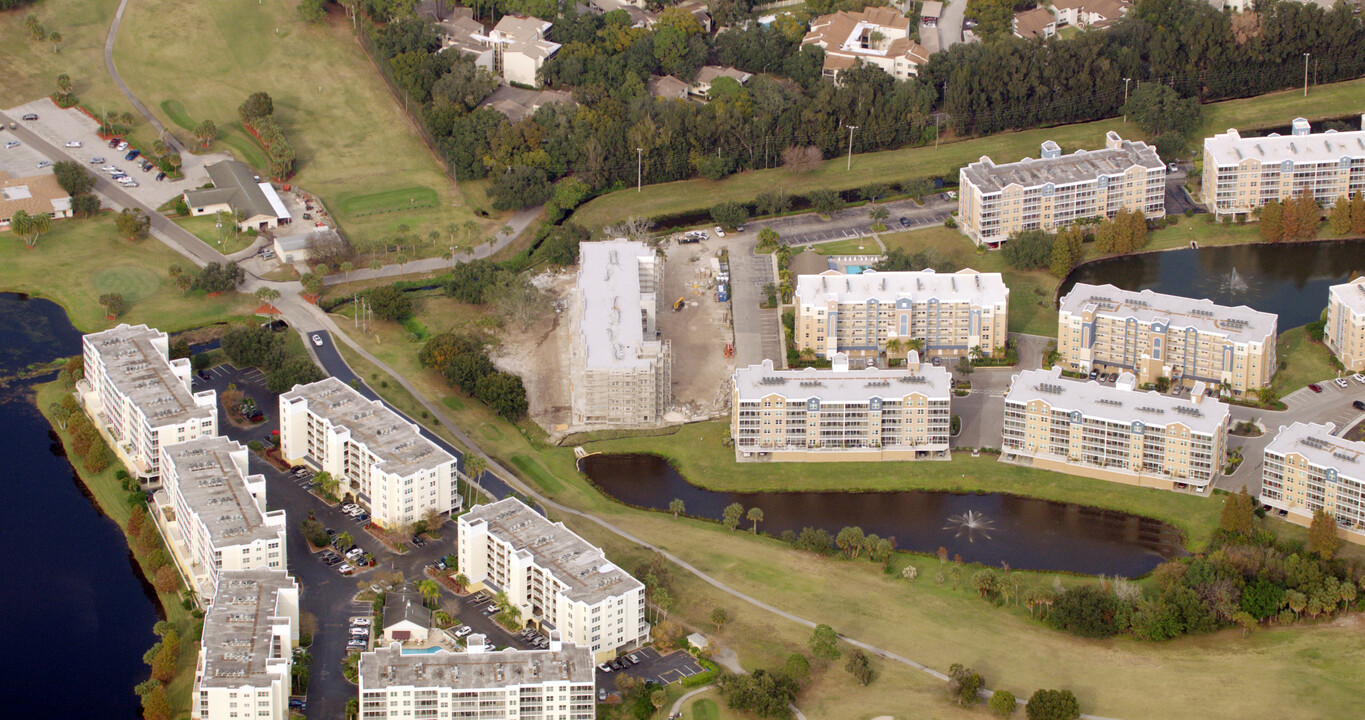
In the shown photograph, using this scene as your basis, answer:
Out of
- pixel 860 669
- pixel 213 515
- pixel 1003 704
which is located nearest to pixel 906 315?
pixel 860 669

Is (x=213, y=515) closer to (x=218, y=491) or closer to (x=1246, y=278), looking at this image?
(x=218, y=491)

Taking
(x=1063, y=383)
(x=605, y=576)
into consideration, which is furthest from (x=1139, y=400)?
(x=605, y=576)

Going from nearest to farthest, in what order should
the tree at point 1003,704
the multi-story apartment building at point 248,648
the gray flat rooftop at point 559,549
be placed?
1. the multi-story apartment building at point 248,648
2. the tree at point 1003,704
3. the gray flat rooftop at point 559,549

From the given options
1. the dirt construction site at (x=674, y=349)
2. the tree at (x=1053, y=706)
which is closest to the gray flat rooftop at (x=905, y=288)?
the dirt construction site at (x=674, y=349)

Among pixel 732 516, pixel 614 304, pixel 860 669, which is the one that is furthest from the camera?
pixel 614 304

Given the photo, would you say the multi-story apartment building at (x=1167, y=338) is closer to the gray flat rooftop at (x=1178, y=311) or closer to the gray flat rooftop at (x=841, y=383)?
the gray flat rooftop at (x=1178, y=311)

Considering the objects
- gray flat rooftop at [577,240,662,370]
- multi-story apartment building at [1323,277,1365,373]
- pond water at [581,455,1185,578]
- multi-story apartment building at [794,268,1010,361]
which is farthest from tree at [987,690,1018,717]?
multi-story apartment building at [1323,277,1365,373]
